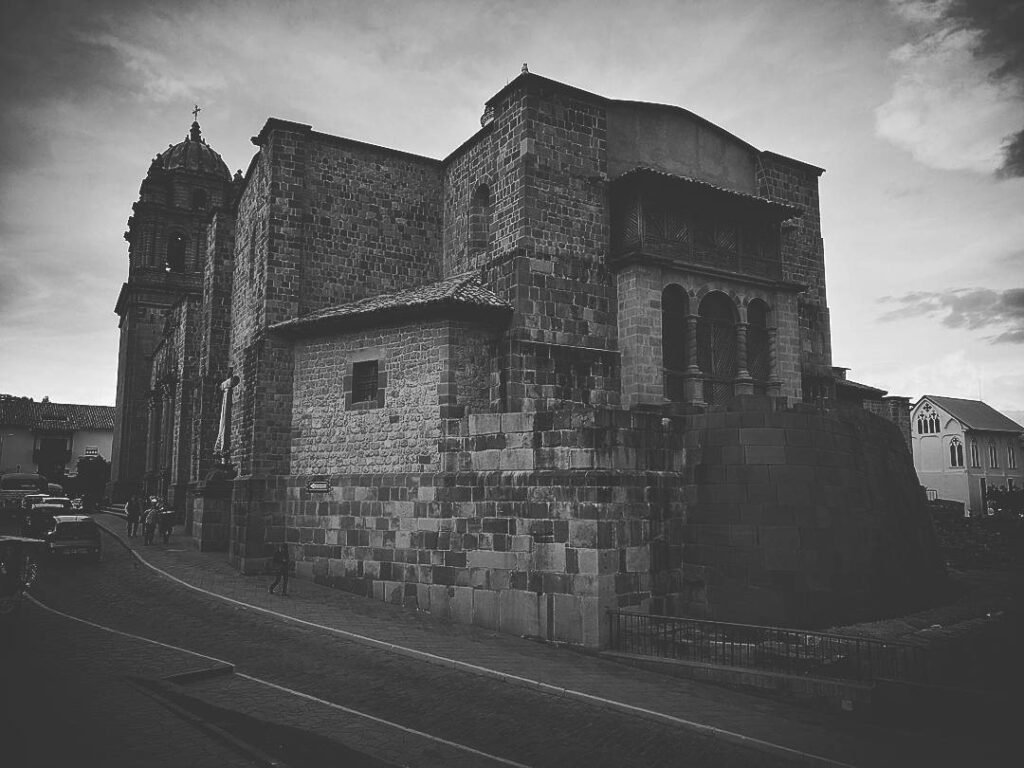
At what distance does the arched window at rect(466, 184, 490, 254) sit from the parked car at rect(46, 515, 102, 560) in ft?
48.7

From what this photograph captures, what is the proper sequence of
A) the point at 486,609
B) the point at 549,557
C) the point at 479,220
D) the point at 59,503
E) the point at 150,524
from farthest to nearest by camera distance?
the point at 59,503 < the point at 150,524 < the point at 479,220 < the point at 486,609 < the point at 549,557

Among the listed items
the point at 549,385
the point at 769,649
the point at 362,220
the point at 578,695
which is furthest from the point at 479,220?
the point at 578,695

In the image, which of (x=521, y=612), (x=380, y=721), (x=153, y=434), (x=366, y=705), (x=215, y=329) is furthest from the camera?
(x=153, y=434)

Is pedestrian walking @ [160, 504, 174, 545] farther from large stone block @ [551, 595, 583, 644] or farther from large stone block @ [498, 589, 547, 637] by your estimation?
large stone block @ [551, 595, 583, 644]

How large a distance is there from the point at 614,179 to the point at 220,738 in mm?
16596

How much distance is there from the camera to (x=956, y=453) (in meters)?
52.4

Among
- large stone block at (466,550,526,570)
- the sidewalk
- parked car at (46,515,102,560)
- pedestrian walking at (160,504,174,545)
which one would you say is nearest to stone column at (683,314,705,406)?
large stone block at (466,550,526,570)

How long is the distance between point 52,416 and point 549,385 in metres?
68.9

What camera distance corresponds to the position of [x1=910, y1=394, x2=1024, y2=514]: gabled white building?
51.5 meters

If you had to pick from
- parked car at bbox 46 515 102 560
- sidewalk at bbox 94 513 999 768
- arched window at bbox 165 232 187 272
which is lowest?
sidewalk at bbox 94 513 999 768

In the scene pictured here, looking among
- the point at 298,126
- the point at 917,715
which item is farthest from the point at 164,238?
the point at 917,715

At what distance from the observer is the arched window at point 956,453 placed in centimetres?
5203

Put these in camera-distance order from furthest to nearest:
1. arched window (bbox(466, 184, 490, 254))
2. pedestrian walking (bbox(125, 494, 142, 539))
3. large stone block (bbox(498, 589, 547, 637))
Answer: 1. pedestrian walking (bbox(125, 494, 142, 539))
2. arched window (bbox(466, 184, 490, 254))
3. large stone block (bbox(498, 589, 547, 637))

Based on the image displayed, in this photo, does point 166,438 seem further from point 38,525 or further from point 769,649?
point 769,649
